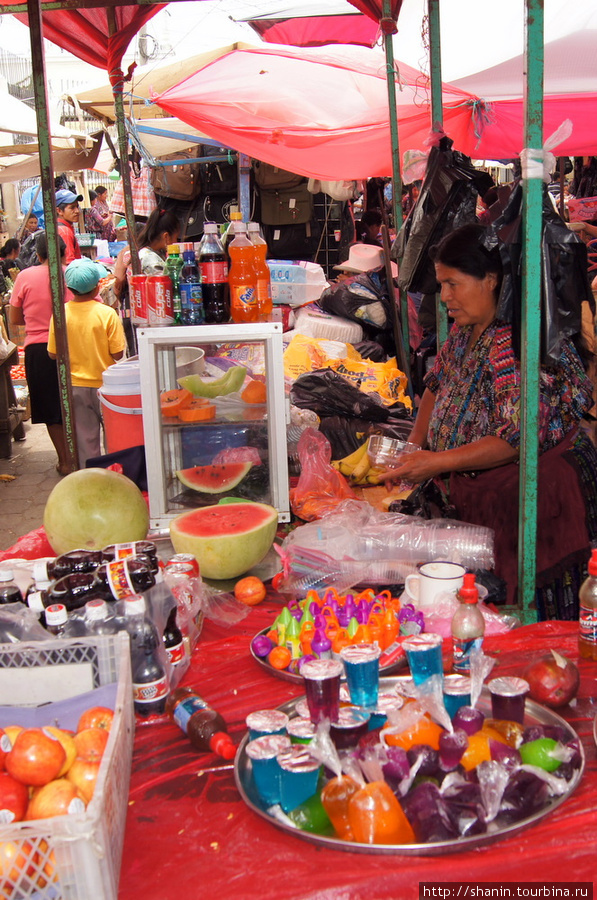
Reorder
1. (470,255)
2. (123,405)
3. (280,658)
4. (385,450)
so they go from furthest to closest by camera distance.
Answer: (385,450)
(123,405)
(470,255)
(280,658)

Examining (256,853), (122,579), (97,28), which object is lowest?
(256,853)

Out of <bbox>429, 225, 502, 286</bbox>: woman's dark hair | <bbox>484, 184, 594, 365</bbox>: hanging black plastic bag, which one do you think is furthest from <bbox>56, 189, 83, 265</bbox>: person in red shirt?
<bbox>484, 184, 594, 365</bbox>: hanging black plastic bag

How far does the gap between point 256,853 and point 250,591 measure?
1061mm

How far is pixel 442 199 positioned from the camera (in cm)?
354

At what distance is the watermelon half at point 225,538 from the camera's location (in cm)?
243

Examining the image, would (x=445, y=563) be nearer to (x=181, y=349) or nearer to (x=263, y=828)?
(x=263, y=828)

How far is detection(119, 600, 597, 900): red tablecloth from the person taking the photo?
125 cm

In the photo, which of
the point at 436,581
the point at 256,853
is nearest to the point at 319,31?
the point at 436,581

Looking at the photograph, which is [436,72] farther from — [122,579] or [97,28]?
[122,579]

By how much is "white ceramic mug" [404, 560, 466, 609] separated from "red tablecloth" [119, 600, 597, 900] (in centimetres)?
46

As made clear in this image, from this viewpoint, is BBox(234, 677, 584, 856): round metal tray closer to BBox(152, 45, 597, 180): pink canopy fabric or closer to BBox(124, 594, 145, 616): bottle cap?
BBox(124, 594, 145, 616): bottle cap

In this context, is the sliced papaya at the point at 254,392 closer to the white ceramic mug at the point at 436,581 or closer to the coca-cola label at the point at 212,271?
the coca-cola label at the point at 212,271

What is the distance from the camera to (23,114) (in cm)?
895

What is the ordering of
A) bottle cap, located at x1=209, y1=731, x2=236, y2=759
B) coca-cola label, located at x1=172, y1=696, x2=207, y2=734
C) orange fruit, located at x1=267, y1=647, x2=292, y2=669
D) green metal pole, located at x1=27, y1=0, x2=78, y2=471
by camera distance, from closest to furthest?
bottle cap, located at x1=209, y1=731, x2=236, y2=759, coca-cola label, located at x1=172, y1=696, x2=207, y2=734, orange fruit, located at x1=267, y1=647, x2=292, y2=669, green metal pole, located at x1=27, y1=0, x2=78, y2=471
